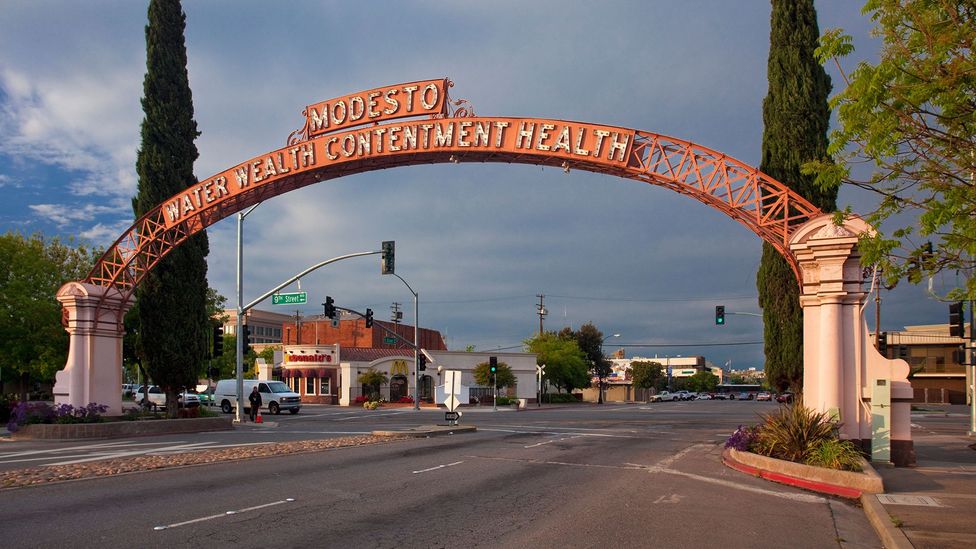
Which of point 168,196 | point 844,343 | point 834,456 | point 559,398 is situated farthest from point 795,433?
point 559,398

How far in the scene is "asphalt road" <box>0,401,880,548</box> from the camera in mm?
8742

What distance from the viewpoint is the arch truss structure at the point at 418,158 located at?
18.8m

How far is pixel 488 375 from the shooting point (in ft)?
216

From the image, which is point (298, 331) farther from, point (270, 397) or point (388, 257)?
point (388, 257)

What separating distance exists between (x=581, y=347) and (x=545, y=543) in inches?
3362

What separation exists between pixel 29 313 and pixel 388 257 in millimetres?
17952

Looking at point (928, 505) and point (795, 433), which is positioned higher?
point (795, 433)

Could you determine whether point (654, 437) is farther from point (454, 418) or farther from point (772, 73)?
point (772, 73)

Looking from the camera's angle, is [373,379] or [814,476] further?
[373,379]

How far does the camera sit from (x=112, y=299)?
25516 millimetres

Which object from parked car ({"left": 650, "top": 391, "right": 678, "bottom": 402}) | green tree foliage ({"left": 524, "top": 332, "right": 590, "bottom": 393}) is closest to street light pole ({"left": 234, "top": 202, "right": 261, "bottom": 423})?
green tree foliage ({"left": 524, "top": 332, "right": 590, "bottom": 393})

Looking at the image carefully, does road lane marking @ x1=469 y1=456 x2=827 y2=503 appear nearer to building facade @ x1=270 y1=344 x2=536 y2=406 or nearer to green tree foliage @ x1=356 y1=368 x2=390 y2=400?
green tree foliage @ x1=356 y1=368 x2=390 y2=400

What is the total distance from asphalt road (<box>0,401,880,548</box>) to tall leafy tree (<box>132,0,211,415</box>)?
33.7ft

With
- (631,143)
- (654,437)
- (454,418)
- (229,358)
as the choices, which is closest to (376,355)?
(229,358)
